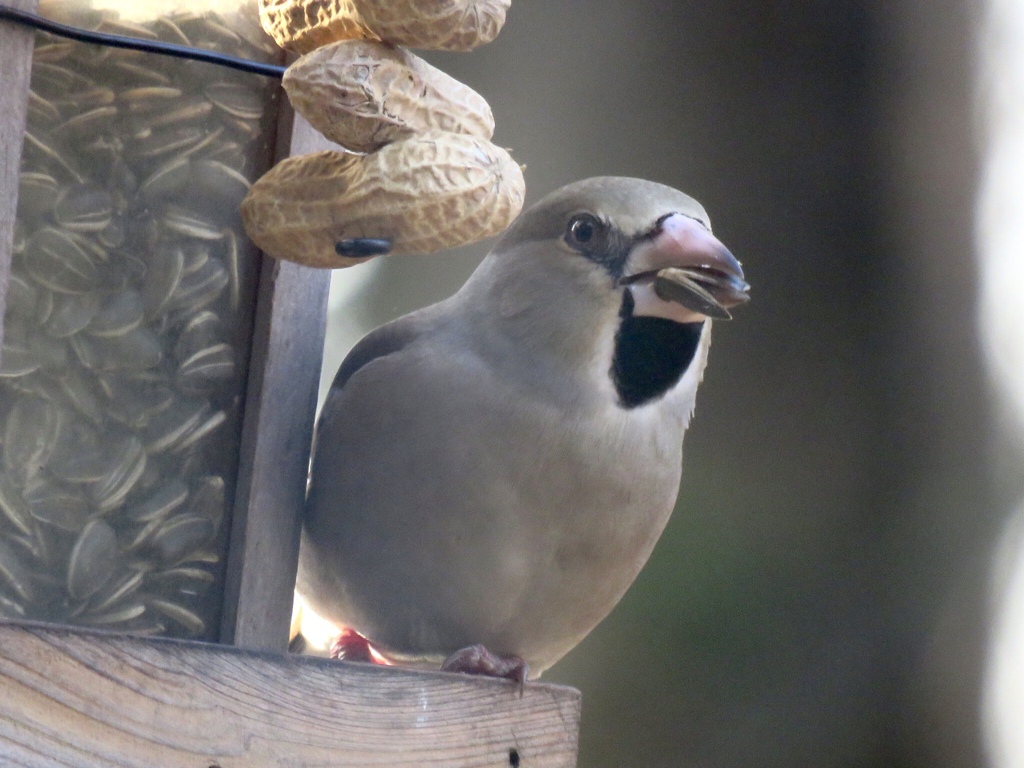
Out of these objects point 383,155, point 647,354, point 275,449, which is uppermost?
point 383,155

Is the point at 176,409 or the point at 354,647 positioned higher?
the point at 176,409

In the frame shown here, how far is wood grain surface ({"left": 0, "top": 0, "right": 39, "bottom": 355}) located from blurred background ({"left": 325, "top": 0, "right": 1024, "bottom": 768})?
8.68ft

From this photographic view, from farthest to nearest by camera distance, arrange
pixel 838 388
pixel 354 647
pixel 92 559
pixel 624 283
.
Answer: pixel 838 388 < pixel 354 647 < pixel 624 283 < pixel 92 559

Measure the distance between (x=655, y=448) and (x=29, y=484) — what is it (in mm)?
1027

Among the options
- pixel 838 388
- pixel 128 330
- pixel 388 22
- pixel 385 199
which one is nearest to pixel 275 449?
pixel 128 330

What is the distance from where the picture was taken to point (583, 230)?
8.48 feet

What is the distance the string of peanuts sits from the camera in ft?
7.11

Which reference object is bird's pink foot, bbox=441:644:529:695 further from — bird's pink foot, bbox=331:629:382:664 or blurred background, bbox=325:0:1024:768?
blurred background, bbox=325:0:1024:768

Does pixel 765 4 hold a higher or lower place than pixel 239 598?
higher

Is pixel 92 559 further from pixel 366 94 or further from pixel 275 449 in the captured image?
pixel 366 94

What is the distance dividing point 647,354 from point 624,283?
13cm

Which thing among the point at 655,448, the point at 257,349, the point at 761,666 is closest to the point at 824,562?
the point at 761,666

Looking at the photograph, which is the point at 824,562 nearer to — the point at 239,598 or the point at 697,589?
the point at 697,589

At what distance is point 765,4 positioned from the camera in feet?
14.7
